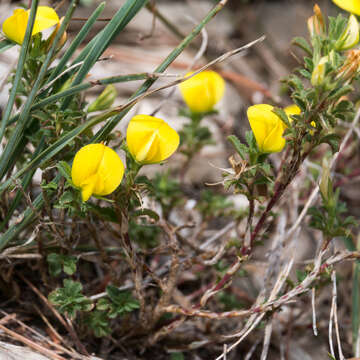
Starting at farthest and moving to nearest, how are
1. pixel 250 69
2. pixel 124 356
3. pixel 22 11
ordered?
pixel 250 69 < pixel 124 356 < pixel 22 11

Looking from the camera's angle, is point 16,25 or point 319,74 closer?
point 319,74

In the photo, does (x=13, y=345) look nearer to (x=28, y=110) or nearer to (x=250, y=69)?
(x=28, y=110)

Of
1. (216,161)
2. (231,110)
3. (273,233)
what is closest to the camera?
(273,233)

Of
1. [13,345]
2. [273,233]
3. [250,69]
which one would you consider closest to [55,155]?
[13,345]

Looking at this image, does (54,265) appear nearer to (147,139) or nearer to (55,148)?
(55,148)

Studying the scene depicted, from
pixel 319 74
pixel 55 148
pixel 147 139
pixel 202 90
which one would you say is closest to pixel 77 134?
pixel 55 148

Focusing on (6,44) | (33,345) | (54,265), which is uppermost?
(6,44)
